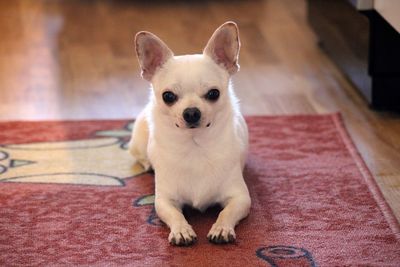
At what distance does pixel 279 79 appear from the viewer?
366cm

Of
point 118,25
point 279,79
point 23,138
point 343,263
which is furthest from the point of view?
point 118,25

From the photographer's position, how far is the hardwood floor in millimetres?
3238

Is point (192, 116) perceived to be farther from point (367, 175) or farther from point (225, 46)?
point (367, 175)

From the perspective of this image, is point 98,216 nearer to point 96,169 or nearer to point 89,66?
point 96,169

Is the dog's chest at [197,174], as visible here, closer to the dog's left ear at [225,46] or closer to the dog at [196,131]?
the dog at [196,131]

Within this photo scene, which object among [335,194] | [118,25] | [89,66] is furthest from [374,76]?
[118,25]

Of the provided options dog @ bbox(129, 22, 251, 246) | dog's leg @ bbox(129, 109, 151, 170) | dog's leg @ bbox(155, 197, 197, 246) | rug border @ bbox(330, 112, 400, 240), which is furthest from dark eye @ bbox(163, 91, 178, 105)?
rug border @ bbox(330, 112, 400, 240)

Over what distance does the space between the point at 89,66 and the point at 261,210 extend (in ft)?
6.00

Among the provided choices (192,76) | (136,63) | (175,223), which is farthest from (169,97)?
(136,63)

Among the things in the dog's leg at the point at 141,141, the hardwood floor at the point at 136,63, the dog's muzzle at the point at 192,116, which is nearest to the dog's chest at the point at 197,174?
the dog's muzzle at the point at 192,116

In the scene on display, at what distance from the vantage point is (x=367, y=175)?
2.54m

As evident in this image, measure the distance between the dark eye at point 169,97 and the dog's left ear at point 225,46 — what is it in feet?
0.55

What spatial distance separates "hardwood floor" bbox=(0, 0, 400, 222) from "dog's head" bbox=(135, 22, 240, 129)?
24.4 inches

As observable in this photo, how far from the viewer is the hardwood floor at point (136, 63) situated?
324cm
